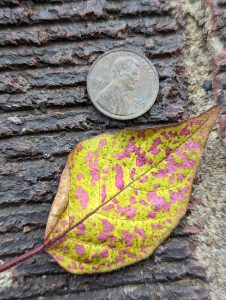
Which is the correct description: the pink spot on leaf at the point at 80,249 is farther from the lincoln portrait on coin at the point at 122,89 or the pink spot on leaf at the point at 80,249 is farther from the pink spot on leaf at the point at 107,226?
the lincoln portrait on coin at the point at 122,89

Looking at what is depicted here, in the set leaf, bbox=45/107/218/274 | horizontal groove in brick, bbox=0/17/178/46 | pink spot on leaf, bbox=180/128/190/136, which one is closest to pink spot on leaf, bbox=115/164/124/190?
leaf, bbox=45/107/218/274

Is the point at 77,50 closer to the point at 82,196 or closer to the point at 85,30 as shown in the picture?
the point at 85,30

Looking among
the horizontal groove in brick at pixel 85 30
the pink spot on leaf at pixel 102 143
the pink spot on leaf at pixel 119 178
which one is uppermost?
the horizontal groove in brick at pixel 85 30

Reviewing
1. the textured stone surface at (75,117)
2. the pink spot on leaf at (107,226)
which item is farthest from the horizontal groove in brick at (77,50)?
the pink spot on leaf at (107,226)

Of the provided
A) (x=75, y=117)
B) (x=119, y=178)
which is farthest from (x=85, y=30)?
(x=119, y=178)

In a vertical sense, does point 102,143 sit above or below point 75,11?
below

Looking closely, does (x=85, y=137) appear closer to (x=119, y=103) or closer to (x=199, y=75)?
(x=119, y=103)

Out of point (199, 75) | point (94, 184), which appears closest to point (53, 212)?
point (94, 184)
